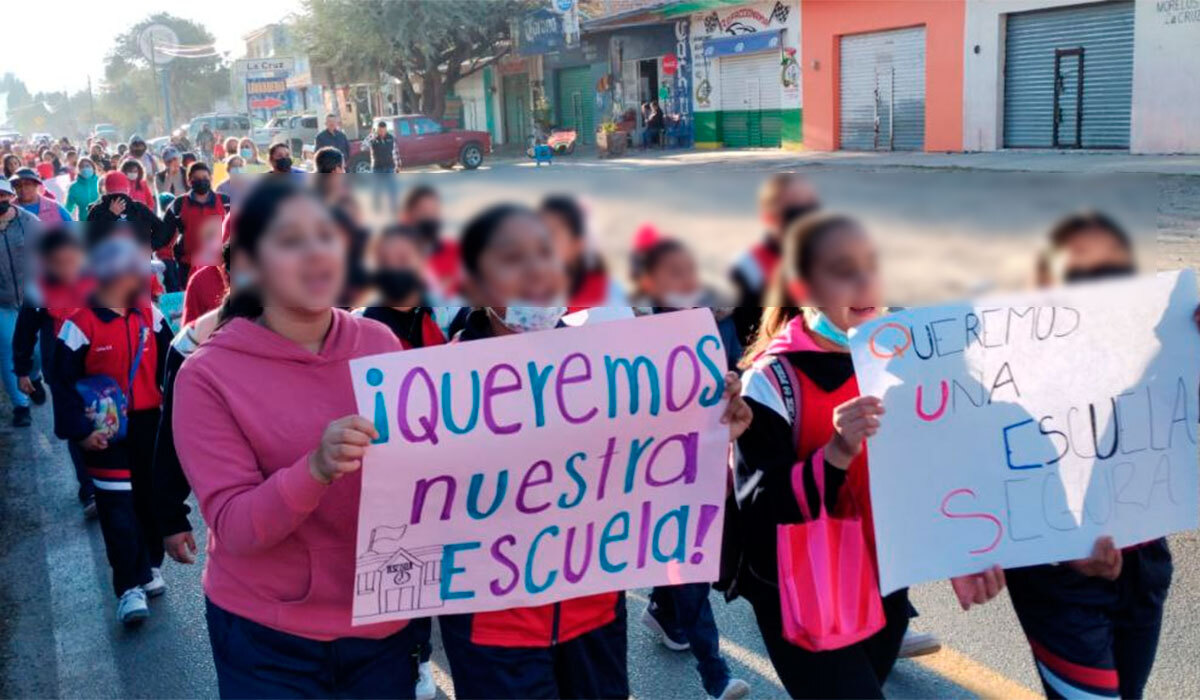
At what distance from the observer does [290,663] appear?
235cm

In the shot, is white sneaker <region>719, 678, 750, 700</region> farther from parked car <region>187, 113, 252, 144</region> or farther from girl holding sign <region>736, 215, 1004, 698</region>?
parked car <region>187, 113, 252, 144</region>

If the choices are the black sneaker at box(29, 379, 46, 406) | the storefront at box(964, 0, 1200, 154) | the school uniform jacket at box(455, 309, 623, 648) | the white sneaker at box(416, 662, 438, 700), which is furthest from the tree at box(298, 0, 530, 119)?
the school uniform jacket at box(455, 309, 623, 648)

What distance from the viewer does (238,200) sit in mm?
2006

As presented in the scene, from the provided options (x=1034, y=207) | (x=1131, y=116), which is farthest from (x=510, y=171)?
(x=1131, y=116)

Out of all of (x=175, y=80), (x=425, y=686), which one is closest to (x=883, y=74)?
(x=425, y=686)

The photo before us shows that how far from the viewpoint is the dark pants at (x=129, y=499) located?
456 cm

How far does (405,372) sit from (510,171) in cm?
78

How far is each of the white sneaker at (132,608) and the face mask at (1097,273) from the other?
4.15 metres

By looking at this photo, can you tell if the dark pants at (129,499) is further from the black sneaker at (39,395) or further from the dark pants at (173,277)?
the dark pants at (173,277)

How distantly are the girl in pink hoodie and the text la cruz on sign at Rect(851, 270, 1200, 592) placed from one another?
3.66 feet

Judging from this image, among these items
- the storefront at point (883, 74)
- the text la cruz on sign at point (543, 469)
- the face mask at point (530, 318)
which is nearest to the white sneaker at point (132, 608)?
the text la cruz on sign at point (543, 469)

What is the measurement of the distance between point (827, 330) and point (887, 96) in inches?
867

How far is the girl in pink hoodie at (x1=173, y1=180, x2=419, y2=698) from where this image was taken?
217 centimetres

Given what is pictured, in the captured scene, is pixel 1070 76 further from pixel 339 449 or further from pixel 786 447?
pixel 339 449
